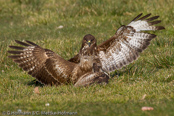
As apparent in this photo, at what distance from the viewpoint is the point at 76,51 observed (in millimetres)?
9781

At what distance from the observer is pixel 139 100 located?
5.80 metres

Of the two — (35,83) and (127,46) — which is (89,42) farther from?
(35,83)

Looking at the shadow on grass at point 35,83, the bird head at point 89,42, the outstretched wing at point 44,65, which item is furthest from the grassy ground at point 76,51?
the bird head at point 89,42

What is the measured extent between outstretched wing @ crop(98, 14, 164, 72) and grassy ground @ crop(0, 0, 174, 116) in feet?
1.26

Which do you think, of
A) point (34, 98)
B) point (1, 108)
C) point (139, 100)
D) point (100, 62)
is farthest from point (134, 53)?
point (1, 108)

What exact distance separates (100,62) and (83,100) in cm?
194

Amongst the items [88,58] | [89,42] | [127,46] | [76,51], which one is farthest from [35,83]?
[127,46]

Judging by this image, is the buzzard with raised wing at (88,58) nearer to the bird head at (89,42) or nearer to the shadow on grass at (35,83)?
the bird head at (89,42)

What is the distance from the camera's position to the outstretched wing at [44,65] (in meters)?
7.34

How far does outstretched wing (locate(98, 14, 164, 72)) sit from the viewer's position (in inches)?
299

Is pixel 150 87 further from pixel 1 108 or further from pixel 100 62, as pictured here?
pixel 1 108

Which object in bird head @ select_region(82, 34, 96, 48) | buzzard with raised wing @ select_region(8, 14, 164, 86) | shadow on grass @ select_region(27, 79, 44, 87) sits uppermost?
bird head @ select_region(82, 34, 96, 48)

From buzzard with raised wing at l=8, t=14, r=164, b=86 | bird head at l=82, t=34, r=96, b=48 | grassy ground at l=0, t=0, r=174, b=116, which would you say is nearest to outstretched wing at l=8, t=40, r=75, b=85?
buzzard with raised wing at l=8, t=14, r=164, b=86

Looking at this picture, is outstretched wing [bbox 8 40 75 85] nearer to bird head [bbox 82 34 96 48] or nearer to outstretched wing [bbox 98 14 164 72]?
bird head [bbox 82 34 96 48]
